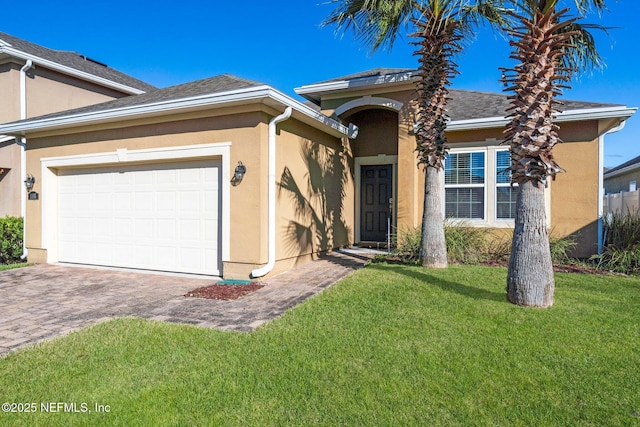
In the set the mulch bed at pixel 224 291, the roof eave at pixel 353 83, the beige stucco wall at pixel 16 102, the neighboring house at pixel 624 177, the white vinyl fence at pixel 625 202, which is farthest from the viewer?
the neighboring house at pixel 624 177

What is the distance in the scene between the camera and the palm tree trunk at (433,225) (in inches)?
312

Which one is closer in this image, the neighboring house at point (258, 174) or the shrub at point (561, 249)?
the neighboring house at point (258, 174)

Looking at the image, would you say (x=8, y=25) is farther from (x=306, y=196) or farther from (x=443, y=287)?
(x=443, y=287)

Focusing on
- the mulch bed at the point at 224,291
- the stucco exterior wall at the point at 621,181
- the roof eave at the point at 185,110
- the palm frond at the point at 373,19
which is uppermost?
the palm frond at the point at 373,19

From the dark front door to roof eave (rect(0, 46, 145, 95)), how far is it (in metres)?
9.39

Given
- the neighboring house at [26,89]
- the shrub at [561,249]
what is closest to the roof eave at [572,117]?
the shrub at [561,249]

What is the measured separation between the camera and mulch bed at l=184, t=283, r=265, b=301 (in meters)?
6.09

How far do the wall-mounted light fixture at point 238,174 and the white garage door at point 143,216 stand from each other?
54 centimetres

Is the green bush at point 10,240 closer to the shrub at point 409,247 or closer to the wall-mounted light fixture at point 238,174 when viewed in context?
the wall-mounted light fixture at point 238,174

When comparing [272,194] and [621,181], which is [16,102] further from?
[621,181]

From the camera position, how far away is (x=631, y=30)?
8.07 meters

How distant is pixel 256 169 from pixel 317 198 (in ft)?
8.11

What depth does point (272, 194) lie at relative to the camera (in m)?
7.14

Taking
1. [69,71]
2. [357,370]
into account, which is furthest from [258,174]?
[69,71]
